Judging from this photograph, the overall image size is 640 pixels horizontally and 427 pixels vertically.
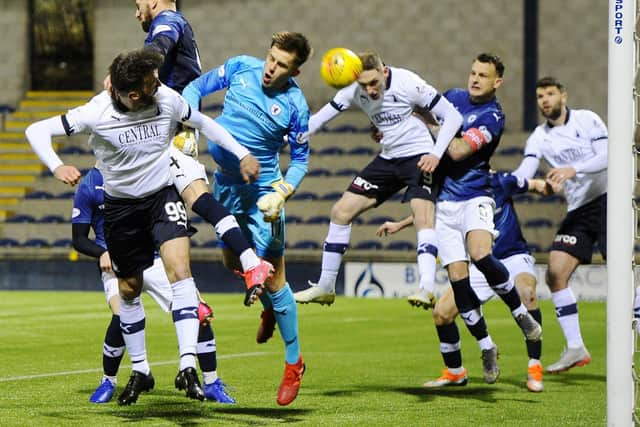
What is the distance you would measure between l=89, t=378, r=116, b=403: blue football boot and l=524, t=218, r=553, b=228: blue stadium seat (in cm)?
1544

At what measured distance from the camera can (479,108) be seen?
328 inches

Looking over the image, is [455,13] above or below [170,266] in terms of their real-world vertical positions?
above

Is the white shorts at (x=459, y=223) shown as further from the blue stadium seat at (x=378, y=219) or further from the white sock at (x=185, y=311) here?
the blue stadium seat at (x=378, y=219)

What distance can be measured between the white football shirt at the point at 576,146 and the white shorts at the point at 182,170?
4087 mm

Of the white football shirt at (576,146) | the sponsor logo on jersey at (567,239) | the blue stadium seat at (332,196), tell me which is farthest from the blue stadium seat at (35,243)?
the sponsor logo on jersey at (567,239)

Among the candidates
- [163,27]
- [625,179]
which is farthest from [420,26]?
[625,179]

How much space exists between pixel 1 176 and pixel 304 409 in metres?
19.3

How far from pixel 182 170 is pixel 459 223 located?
2.50 metres

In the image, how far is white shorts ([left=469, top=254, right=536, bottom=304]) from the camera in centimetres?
951

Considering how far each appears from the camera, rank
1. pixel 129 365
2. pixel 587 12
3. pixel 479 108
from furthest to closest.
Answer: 1. pixel 587 12
2. pixel 129 365
3. pixel 479 108

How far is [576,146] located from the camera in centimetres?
981

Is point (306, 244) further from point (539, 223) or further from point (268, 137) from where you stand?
point (268, 137)

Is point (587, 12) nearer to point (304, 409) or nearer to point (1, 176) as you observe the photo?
point (1, 176)

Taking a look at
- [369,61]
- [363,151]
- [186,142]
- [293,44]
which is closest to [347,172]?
[363,151]
